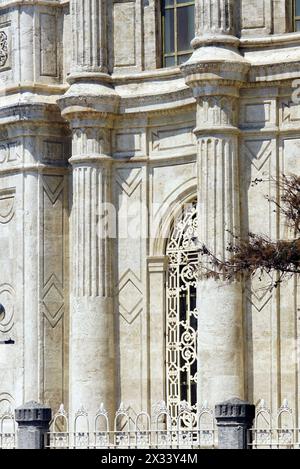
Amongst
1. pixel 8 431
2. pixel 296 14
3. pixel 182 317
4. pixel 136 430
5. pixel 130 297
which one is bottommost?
pixel 136 430

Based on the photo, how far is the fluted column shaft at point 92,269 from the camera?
46.3 m

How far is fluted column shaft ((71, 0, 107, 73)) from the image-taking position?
47.2 meters

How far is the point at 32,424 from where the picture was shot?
4203 centimetres

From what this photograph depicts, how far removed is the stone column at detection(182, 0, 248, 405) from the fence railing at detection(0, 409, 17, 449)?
3710 mm

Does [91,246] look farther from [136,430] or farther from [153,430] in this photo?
[136,430]

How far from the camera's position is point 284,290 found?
145ft

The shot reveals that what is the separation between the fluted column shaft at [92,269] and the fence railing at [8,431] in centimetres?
137

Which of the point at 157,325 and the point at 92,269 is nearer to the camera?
the point at 157,325

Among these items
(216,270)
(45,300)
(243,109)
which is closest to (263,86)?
(243,109)

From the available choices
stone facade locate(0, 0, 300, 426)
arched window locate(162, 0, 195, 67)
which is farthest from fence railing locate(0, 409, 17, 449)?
arched window locate(162, 0, 195, 67)

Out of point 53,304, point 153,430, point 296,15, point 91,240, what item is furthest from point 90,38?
point 153,430

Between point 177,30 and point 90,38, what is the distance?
5.83 feet

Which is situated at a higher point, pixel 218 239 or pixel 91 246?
pixel 91 246
